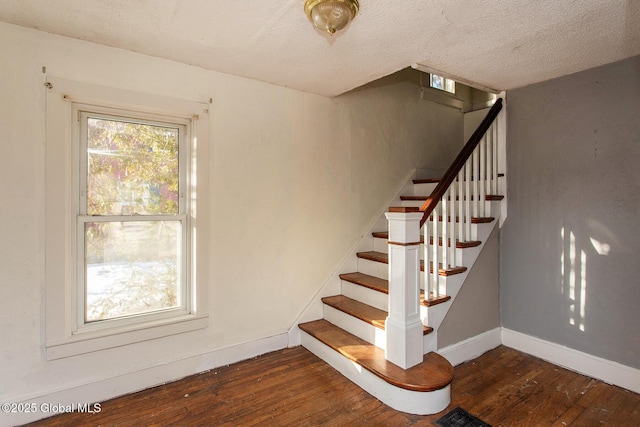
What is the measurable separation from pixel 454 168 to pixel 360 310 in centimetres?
134

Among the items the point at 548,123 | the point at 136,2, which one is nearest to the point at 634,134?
the point at 548,123

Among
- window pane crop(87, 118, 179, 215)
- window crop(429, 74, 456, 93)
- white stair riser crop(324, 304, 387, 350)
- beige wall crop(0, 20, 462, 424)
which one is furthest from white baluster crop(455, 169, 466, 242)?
window pane crop(87, 118, 179, 215)

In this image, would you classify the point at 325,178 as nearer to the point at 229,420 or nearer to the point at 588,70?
the point at 229,420

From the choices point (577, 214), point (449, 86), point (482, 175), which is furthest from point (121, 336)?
point (449, 86)

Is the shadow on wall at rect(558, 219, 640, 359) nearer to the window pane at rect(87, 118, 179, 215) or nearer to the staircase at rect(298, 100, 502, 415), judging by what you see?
the staircase at rect(298, 100, 502, 415)

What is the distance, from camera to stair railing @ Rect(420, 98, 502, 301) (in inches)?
92.0

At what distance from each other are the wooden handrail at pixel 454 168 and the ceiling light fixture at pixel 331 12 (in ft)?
4.12

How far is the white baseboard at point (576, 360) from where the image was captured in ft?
7.25

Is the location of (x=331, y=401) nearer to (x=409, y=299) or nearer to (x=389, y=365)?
(x=389, y=365)

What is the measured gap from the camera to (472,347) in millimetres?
2646

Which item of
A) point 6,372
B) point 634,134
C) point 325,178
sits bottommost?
point 6,372

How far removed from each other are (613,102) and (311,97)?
2.23m

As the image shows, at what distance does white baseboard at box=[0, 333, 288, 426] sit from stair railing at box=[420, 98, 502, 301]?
1.40 metres

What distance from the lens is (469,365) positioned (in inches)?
99.7
